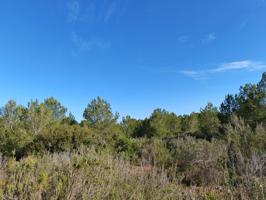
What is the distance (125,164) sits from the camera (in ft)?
19.7

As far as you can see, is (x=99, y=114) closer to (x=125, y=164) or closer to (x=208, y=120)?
(x=208, y=120)

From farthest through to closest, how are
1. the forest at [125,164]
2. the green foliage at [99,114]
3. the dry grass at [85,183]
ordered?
1. the green foliage at [99,114]
2. the forest at [125,164]
3. the dry grass at [85,183]

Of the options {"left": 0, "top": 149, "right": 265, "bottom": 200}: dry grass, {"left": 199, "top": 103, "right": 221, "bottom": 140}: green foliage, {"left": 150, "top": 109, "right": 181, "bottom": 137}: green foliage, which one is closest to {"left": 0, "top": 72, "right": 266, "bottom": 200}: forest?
{"left": 0, "top": 149, "right": 265, "bottom": 200}: dry grass

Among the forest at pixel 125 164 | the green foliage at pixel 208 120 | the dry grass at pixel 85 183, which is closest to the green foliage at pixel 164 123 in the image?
the green foliage at pixel 208 120

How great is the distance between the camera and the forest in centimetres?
392

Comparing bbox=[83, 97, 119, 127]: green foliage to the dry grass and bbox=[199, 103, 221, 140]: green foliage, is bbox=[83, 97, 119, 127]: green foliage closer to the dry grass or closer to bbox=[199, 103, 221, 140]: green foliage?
bbox=[199, 103, 221, 140]: green foliage

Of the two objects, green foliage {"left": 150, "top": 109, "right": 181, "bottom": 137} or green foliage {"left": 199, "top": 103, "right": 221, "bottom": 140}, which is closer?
green foliage {"left": 199, "top": 103, "right": 221, "bottom": 140}

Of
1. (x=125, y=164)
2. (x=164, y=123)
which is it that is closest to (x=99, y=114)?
(x=164, y=123)

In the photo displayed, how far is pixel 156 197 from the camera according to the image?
4.54m

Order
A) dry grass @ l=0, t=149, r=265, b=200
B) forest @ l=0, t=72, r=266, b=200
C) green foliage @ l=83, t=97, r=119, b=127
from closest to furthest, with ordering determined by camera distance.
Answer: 1. dry grass @ l=0, t=149, r=265, b=200
2. forest @ l=0, t=72, r=266, b=200
3. green foliage @ l=83, t=97, r=119, b=127

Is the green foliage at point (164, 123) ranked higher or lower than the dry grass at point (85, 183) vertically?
higher

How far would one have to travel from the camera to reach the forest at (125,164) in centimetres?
392

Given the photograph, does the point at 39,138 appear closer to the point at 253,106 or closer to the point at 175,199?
the point at 175,199

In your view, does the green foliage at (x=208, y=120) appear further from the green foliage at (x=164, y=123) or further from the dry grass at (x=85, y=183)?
the dry grass at (x=85, y=183)
